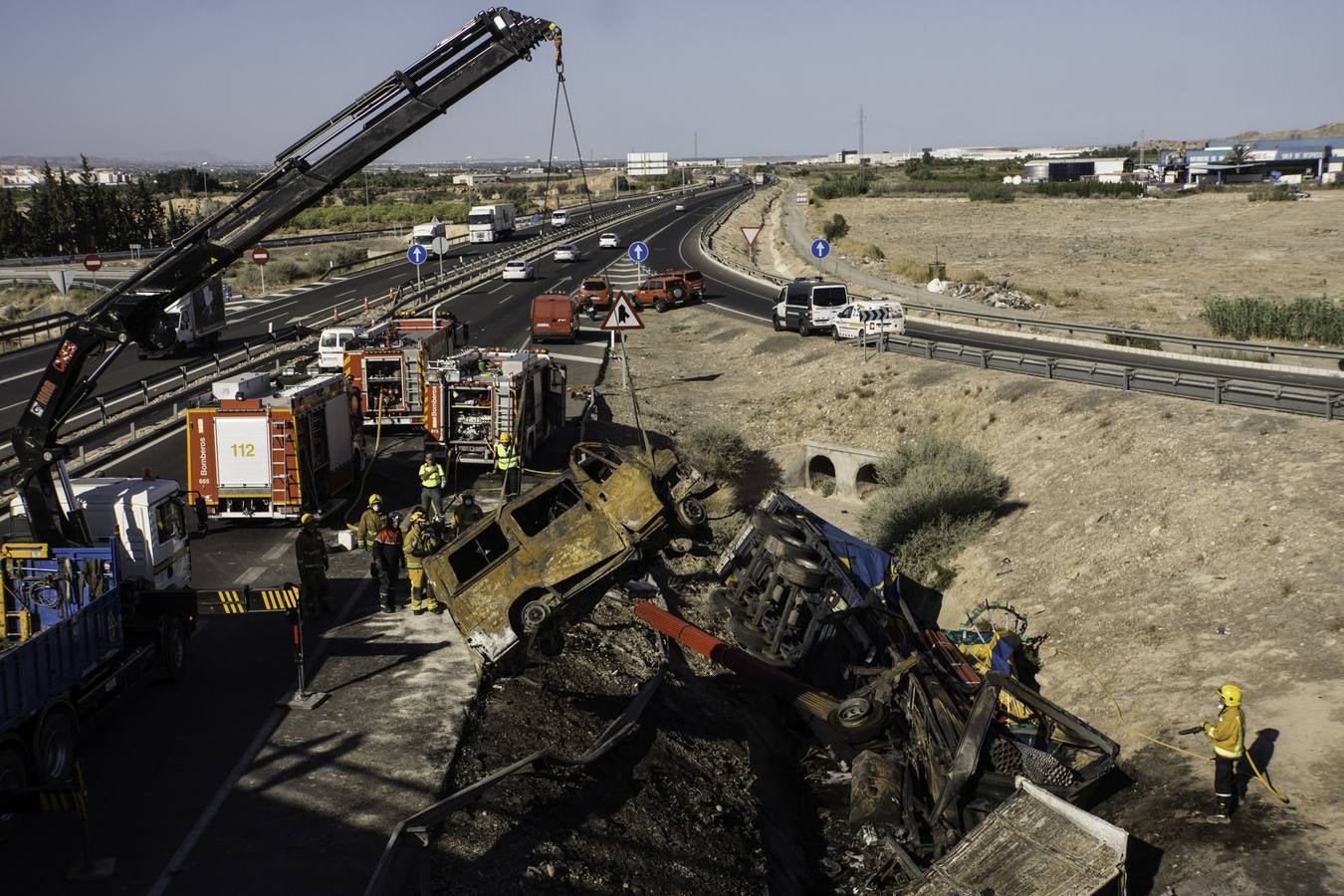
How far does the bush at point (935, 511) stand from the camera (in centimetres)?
2108

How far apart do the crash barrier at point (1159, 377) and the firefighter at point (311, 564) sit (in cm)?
1758

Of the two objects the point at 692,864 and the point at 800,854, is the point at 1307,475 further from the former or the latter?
the point at 692,864

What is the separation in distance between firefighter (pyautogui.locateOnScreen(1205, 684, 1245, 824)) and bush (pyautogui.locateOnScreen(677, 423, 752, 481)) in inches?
591

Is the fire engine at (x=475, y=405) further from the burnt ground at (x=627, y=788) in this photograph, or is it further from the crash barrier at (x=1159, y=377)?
the crash barrier at (x=1159, y=377)

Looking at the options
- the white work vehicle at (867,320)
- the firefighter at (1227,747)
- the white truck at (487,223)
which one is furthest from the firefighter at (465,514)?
the white truck at (487,223)

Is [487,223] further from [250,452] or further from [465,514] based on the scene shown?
[465,514]

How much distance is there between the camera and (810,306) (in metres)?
39.4

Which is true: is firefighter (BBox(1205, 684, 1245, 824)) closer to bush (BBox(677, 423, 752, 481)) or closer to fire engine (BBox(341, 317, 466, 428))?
bush (BBox(677, 423, 752, 481))

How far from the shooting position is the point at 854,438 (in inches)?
1134

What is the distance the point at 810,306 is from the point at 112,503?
29.1 metres

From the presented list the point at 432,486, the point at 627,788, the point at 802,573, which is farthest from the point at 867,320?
the point at 627,788

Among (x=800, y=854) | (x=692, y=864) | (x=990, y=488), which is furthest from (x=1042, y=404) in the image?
(x=692, y=864)

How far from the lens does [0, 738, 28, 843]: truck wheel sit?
948cm

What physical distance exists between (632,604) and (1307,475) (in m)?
11.3
